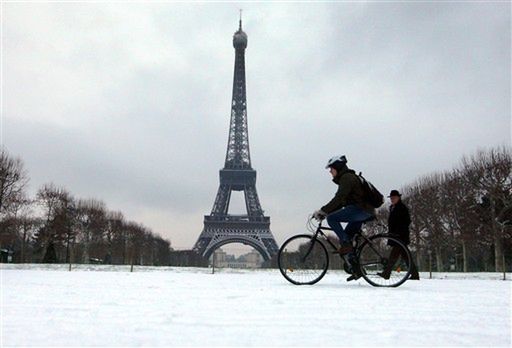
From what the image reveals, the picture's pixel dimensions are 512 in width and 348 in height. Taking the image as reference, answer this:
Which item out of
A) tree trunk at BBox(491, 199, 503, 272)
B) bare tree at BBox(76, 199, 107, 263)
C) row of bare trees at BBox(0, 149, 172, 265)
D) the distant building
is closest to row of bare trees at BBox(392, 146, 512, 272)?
tree trunk at BBox(491, 199, 503, 272)

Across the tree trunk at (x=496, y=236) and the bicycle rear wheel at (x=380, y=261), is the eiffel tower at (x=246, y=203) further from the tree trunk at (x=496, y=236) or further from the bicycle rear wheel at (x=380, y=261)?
the bicycle rear wheel at (x=380, y=261)

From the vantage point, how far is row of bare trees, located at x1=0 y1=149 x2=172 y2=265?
35.2 m

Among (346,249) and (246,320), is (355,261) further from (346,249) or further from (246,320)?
(246,320)

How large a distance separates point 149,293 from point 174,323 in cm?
174

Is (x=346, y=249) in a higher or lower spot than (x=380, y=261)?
higher

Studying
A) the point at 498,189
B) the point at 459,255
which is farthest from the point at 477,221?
the point at 459,255

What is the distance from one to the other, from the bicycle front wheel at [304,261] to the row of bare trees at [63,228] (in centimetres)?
3297

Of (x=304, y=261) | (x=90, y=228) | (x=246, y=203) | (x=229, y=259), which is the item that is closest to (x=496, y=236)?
(x=304, y=261)

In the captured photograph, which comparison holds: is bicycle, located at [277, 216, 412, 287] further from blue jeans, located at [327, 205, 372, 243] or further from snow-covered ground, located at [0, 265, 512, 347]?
snow-covered ground, located at [0, 265, 512, 347]

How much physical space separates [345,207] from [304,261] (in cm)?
121

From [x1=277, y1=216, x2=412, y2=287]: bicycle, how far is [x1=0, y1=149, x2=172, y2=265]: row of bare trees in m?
33.1

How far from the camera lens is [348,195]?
5.74m

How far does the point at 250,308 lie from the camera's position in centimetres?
328

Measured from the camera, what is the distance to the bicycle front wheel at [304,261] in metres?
6.09
